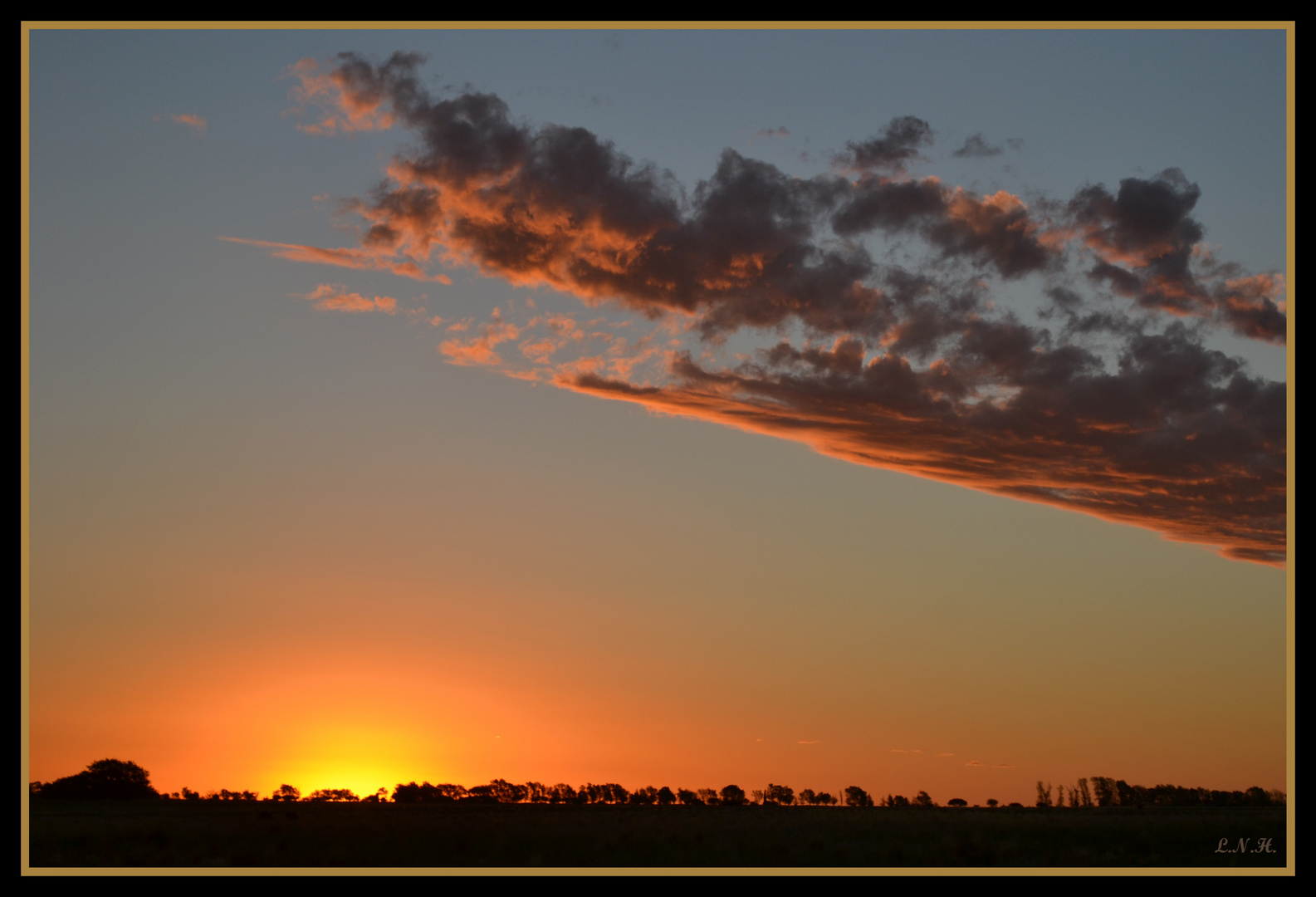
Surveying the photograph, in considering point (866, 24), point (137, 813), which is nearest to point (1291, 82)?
point (866, 24)

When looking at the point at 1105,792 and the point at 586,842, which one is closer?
the point at 586,842

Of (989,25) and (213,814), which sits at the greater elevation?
(989,25)

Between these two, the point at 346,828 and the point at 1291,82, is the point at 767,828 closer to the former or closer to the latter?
the point at 346,828

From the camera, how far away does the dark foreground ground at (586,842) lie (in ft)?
107

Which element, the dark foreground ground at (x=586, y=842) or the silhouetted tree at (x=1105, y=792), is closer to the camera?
the dark foreground ground at (x=586, y=842)

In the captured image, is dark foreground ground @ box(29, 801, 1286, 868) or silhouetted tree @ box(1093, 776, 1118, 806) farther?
silhouetted tree @ box(1093, 776, 1118, 806)

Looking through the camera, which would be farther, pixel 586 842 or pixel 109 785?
pixel 109 785

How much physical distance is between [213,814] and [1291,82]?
57094 mm

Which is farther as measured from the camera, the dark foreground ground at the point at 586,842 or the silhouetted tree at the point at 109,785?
the silhouetted tree at the point at 109,785

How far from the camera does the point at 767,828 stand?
48.5 meters

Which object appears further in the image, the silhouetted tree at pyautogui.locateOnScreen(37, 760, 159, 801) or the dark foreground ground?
the silhouetted tree at pyautogui.locateOnScreen(37, 760, 159, 801)

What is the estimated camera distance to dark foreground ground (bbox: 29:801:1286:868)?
107ft

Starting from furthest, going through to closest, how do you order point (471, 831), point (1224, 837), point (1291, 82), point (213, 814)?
point (213, 814) → point (1224, 837) → point (471, 831) → point (1291, 82)

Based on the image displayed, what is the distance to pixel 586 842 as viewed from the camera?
123 feet
